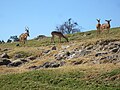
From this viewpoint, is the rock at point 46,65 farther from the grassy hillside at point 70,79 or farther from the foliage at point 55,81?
the foliage at point 55,81

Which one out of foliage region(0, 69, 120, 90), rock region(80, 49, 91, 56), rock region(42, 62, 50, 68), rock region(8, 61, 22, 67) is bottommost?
foliage region(0, 69, 120, 90)

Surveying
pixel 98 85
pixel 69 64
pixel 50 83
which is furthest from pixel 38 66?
pixel 98 85

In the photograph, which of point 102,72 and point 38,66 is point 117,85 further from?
point 38,66

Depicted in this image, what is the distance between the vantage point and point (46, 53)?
31.6 m

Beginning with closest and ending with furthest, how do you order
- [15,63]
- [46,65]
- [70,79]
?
[70,79] → [46,65] → [15,63]

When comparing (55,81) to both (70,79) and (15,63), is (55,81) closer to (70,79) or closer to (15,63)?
(70,79)

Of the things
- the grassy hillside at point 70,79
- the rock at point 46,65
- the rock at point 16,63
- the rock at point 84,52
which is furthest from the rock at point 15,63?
the grassy hillside at point 70,79

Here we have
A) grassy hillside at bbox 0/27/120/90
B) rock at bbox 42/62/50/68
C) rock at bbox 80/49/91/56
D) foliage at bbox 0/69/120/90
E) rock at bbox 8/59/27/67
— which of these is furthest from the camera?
rock at bbox 8/59/27/67

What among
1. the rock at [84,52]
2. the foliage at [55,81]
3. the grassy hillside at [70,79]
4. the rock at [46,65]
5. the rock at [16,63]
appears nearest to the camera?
the foliage at [55,81]

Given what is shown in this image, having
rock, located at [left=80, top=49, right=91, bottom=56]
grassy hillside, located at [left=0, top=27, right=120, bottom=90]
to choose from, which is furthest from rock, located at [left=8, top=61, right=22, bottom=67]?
grassy hillside, located at [left=0, top=27, right=120, bottom=90]

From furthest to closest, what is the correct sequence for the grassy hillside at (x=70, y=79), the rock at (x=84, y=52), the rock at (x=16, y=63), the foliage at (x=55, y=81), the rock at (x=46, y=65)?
the rock at (x=16, y=63), the rock at (x=84, y=52), the rock at (x=46, y=65), the grassy hillside at (x=70, y=79), the foliage at (x=55, y=81)

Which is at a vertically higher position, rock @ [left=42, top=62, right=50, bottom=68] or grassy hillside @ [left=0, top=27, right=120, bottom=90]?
rock @ [left=42, top=62, right=50, bottom=68]

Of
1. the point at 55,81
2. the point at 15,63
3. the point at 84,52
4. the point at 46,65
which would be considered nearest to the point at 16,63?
the point at 15,63

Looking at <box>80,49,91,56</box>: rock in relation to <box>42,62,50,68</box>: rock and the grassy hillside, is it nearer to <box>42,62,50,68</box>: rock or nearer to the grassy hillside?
<box>42,62,50,68</box>: rock
